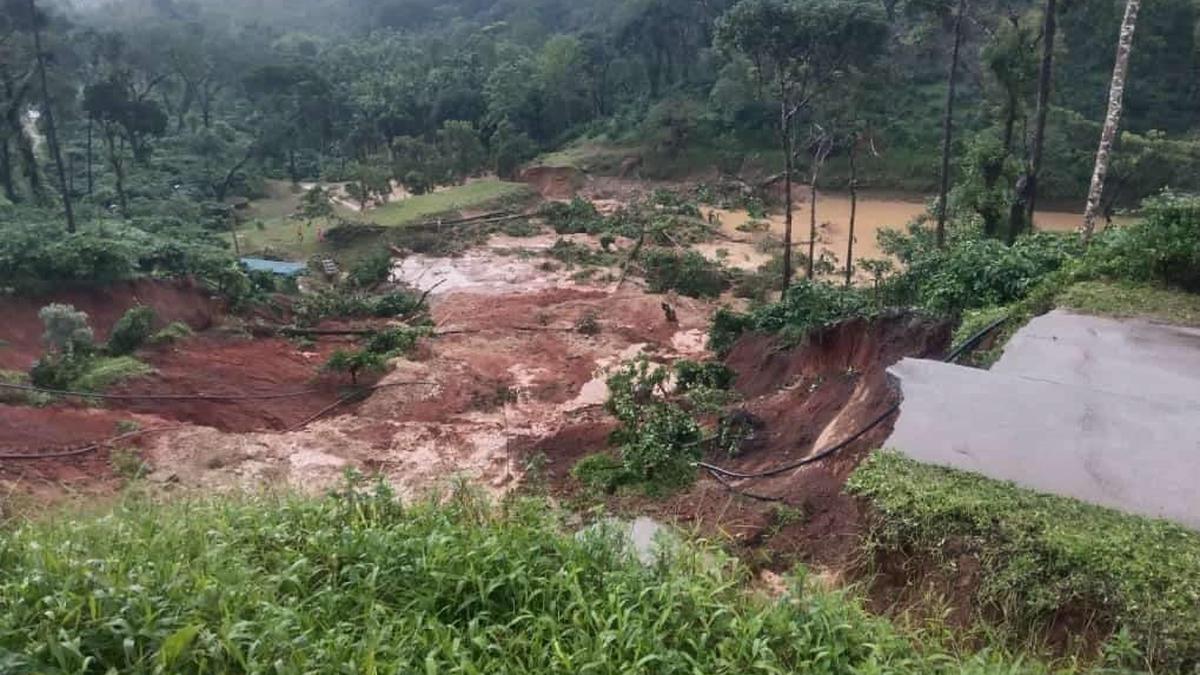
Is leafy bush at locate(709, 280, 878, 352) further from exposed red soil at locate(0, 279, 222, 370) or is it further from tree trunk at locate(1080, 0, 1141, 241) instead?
exposed red soil at locate(0, 279, 222, 370)

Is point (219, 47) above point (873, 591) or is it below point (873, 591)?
above

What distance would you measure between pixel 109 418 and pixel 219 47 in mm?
41969

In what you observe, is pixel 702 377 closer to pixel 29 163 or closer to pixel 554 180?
pixel 29 163

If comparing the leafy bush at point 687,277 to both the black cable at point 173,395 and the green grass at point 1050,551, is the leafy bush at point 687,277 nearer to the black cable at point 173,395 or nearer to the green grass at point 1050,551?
the black cable at point 173,395

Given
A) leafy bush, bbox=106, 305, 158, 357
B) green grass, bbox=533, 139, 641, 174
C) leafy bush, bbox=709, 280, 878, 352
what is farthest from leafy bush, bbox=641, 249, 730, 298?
green grass, bbox=533, 139, 641, 174

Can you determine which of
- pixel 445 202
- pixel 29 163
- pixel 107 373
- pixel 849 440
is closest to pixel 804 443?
pixel 849 440

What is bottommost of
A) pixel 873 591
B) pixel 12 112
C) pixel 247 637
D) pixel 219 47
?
pixel 873 591

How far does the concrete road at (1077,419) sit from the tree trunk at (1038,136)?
20.0 feet

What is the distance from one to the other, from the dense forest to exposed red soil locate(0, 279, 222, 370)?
0.46m

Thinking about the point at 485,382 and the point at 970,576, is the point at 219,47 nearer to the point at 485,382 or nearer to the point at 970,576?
the point at 485,382

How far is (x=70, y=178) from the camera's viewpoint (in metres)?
30.3

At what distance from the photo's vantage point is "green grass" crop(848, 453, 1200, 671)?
422 centimetres

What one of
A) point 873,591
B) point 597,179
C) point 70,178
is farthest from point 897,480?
point 70,178

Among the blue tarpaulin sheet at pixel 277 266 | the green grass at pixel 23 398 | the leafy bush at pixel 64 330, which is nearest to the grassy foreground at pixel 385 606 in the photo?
the green grass at pixel 23 398
